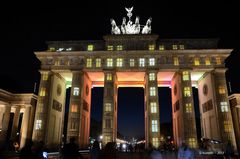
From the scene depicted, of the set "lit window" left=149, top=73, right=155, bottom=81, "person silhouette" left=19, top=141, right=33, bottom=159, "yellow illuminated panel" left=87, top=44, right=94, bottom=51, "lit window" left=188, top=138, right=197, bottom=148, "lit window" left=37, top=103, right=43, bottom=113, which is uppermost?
"yellow illuminated panel" left=87, top=44, right=94, bottom=51

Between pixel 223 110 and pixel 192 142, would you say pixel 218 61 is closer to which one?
pixel 223 110

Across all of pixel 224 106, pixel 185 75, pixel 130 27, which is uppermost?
pixel 130 27

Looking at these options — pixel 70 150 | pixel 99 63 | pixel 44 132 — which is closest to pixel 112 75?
pixel 99 63

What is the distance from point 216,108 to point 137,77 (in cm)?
2421

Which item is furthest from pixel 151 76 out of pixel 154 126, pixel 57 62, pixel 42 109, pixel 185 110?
pixel 42 109

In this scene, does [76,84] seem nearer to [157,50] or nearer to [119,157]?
[157,50]

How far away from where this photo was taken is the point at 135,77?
6419 cm

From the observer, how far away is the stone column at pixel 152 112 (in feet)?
170

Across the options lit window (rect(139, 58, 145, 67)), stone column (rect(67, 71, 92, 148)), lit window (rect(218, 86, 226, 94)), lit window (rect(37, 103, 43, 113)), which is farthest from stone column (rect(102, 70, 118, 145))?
lit window (rect(218, 86, 226, 94))

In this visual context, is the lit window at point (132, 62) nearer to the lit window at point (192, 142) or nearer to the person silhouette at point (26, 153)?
the lit window at point (192, 142)

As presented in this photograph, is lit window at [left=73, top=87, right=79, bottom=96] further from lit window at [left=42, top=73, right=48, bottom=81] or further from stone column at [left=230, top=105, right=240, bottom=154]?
stone column at [left=230, top=105, right=240, bottom=154]

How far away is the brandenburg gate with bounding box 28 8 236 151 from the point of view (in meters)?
53.2

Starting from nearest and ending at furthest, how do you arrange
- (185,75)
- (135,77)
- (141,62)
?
(185,75) < (141,62) < (135,77)

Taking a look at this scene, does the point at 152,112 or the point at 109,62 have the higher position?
the point at 109,62
